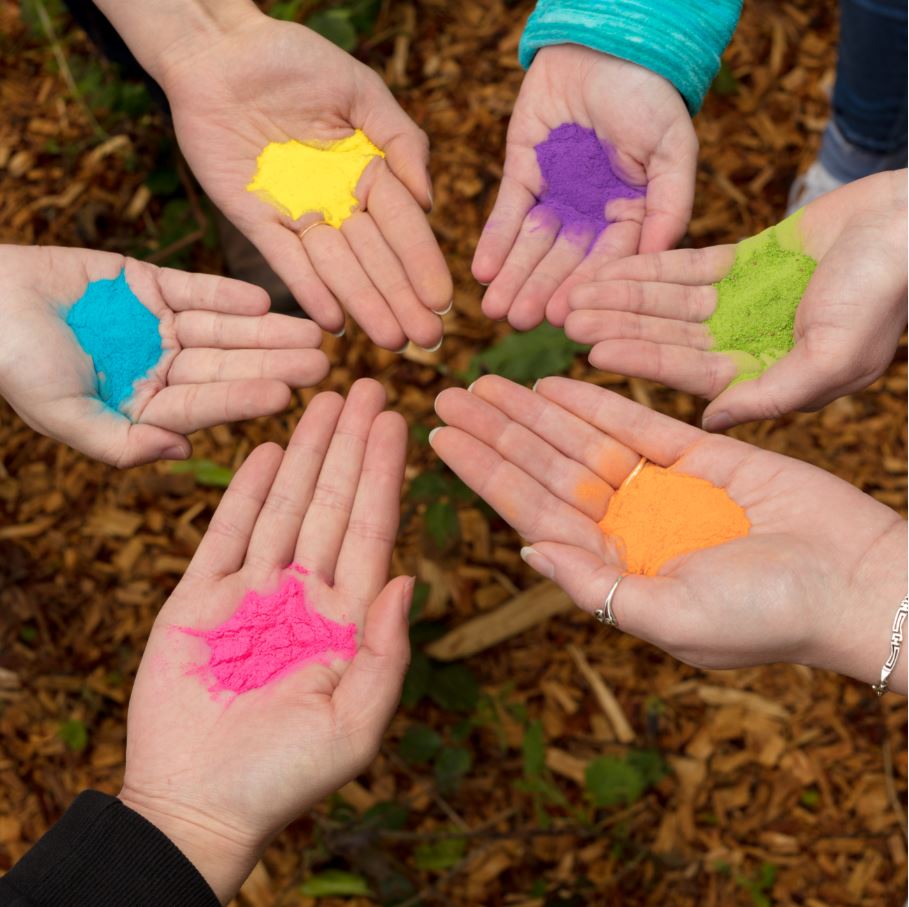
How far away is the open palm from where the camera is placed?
2.04 meters

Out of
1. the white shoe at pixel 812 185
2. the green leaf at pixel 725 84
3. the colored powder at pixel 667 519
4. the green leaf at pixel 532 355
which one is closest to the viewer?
A: the colored powder at pixel 667 519

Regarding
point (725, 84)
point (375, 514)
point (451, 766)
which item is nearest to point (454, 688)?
point (451, 766)

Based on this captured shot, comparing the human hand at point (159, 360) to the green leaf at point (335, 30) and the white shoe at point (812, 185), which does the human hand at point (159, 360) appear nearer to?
the green leaf at point (335, 30)

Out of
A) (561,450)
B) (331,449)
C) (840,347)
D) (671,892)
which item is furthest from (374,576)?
(671,892)

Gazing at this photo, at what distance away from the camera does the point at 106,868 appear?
1512 mm

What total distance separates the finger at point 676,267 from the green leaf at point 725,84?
1.34m

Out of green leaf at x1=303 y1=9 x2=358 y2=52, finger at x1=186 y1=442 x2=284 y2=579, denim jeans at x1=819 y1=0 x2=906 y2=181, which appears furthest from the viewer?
green leaf at x1=303 y1=9 x2=358 y2=52

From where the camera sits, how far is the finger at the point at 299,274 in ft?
6.72

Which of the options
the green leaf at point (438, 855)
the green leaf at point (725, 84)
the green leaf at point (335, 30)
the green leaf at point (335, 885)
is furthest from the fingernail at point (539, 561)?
the green leaf at point (725, 84)

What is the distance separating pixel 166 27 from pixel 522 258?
107 centimetres

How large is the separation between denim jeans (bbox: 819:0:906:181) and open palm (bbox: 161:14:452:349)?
44.2 inches

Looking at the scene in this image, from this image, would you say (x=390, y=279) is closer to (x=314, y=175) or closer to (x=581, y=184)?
(x=314, y=175)

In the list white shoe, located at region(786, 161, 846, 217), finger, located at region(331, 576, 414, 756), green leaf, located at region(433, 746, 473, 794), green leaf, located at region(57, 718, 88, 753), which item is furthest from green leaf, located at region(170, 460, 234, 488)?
white shoe, located at region(786, 161, 846, 217)

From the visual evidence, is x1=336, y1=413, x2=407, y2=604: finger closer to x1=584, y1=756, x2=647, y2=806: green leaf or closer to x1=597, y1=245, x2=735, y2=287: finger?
x1=597, y1=245, x2=735, y2=287: finger
